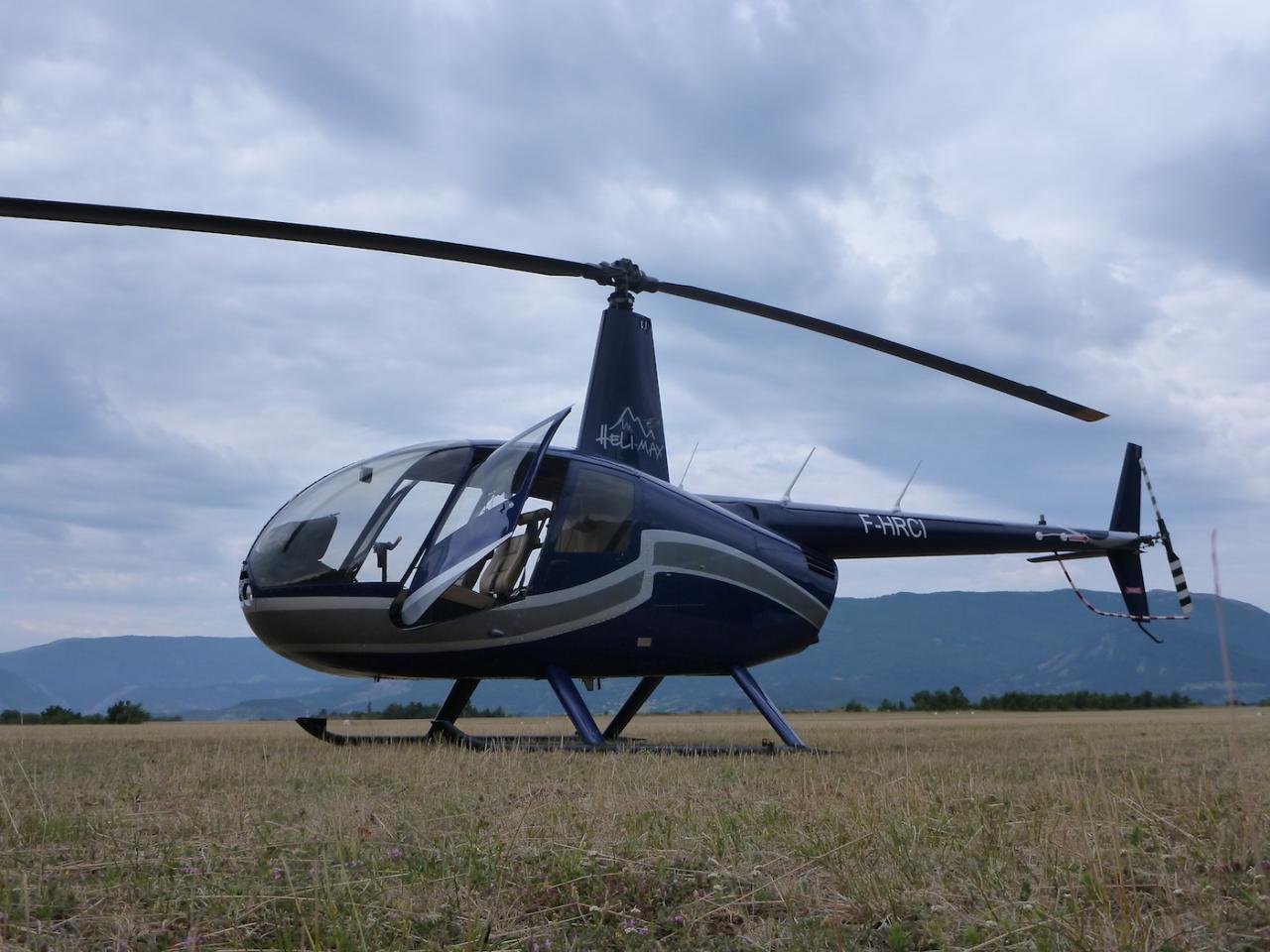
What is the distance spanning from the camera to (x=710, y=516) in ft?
34.7

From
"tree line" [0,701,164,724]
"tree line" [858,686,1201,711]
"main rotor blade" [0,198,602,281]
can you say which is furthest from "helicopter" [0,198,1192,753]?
"tree line" [858,686,1201,711]

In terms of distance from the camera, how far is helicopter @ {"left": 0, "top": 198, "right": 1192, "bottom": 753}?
8.34 m

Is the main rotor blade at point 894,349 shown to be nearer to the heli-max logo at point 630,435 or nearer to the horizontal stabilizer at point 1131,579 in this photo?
the heli-max logo at point 630,435

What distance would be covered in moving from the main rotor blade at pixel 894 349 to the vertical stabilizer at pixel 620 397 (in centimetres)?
64

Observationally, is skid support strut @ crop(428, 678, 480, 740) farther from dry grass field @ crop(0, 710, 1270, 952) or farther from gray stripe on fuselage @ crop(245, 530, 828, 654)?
dry grass field @ crop(0, 710, 1270, 952)

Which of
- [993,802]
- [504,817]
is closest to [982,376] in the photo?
[993,802]

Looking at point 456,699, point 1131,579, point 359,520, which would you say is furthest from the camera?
point 1131,579

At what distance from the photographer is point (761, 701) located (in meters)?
10.8

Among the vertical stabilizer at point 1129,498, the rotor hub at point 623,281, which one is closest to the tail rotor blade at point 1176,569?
the vertical stabilizer at point 1129,498

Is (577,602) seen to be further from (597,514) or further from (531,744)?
(531,744)

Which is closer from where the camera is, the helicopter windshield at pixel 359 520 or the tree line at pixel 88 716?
Result: the helicopter windshield at pixel 359 520

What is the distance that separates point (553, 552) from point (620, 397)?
7.80ft

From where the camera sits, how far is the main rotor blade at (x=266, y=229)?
6.79m

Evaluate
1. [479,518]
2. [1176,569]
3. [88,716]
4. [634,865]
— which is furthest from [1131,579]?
[88,716]
